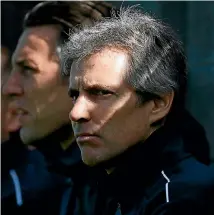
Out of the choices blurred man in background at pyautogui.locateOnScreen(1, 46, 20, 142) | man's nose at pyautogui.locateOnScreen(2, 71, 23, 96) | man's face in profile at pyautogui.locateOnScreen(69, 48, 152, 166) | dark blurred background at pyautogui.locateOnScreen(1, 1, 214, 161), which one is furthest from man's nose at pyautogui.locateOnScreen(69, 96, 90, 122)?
blurred man in background at pyautogui.locateOnScreen(1, 46, 20, 142)

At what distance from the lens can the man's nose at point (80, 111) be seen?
Answer: 2.05m

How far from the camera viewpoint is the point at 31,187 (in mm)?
2883

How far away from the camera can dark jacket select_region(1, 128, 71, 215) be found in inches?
111

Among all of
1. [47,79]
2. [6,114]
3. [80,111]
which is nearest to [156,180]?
[80,111]

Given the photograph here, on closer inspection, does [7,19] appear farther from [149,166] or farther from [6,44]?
[149,166]

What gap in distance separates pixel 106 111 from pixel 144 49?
0.73 ft

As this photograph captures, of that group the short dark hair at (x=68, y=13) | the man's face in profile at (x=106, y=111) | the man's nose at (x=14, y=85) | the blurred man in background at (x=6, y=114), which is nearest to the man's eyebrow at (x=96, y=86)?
the man's face in profile at (x=106, y=111)

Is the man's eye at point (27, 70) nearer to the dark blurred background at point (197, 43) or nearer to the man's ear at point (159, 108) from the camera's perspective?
the dark blurred background at point (197, 43)

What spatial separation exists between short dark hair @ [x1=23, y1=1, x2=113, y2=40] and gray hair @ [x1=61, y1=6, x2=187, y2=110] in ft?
1.82

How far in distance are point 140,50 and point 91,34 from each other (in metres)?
0.19

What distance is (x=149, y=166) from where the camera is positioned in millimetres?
2104

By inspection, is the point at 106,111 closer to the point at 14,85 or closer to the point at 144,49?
the point at 144,49

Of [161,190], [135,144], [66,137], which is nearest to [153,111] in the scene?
[135,144]

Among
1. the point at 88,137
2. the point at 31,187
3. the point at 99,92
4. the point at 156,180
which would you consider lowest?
the point at 31,187
